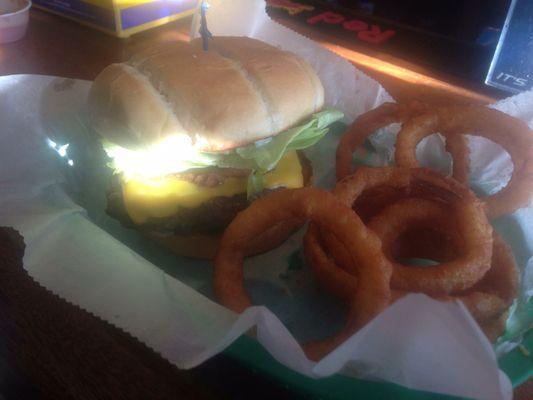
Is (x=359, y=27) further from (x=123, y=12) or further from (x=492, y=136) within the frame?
(x=492, y=136)

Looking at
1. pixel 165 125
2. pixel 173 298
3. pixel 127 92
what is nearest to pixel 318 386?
pixel 173 298

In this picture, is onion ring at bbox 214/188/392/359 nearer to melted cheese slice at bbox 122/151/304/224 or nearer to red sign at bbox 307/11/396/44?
melted cheese slice at bbox 122/151/304/224

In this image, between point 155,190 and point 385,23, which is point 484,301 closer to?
point 155,190

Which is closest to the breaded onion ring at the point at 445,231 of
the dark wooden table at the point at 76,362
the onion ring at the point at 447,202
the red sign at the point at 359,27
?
the onion ring at the point at 447,202

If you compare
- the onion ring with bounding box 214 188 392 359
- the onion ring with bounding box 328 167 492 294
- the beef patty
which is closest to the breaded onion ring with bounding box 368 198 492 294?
the onion ring with bounding box 328 167 492 294

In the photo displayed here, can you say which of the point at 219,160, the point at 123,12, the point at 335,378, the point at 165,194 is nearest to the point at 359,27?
the point at 123,12

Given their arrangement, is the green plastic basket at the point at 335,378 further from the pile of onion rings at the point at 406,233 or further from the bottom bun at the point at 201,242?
the bottom bun at the point at 201,242
